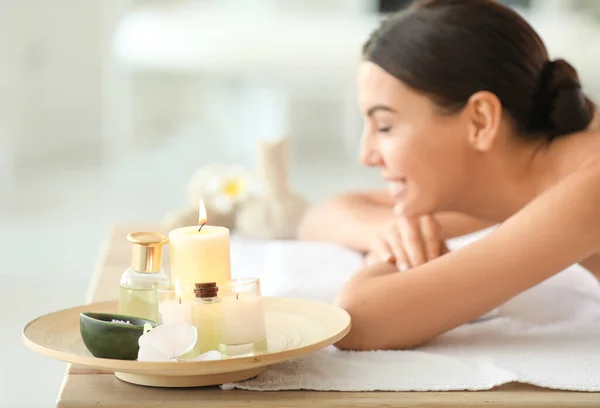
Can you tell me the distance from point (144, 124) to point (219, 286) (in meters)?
4.91

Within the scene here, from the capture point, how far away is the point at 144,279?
1163 mm

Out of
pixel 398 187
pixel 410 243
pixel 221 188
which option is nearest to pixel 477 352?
pixel 410 243

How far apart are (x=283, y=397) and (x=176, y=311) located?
0.51 feet

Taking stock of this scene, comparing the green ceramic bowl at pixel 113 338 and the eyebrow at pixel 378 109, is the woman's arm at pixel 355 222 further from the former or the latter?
the green ceramic bowl at pixel 113 338

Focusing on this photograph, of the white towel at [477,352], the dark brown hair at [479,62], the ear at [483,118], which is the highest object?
the dark brown hair at [479,62]

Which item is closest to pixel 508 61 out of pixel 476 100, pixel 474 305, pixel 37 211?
pixel 476 100

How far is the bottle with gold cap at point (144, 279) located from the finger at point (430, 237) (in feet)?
1.47

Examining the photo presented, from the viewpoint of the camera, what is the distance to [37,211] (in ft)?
12.9

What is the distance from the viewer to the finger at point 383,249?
1444 millimetres

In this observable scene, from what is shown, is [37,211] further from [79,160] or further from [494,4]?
[494,4]

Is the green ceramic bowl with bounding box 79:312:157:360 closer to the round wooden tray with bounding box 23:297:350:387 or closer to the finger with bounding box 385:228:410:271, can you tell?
the round wooden tray with bounding box 23:297:350:387

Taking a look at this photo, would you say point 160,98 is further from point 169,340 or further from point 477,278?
point 169,340

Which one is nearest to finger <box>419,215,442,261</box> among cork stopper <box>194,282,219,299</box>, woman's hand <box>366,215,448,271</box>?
woman's hand <box>366,215,448,271</box>

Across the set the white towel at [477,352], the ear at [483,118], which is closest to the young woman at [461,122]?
the ear at [483,118]
